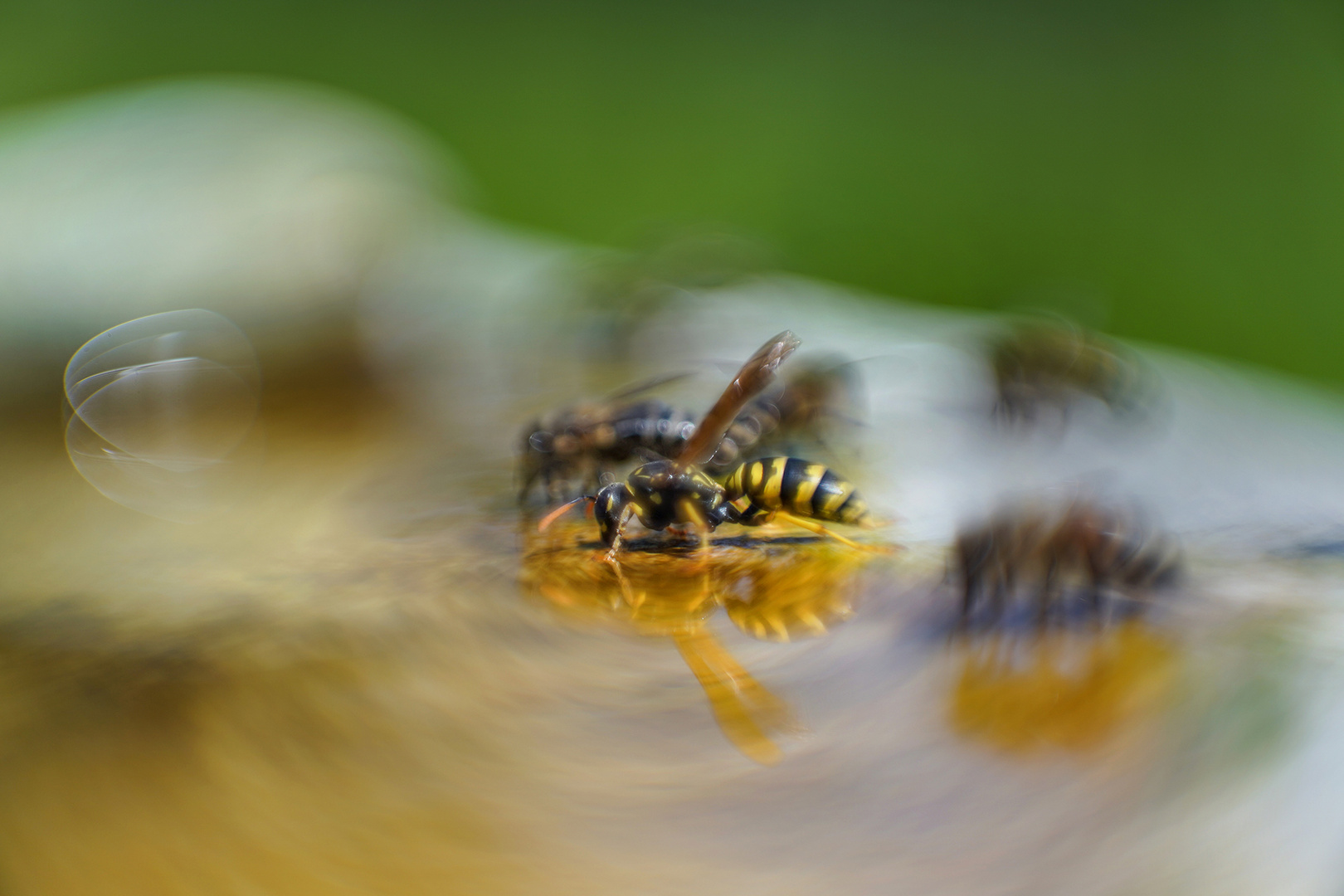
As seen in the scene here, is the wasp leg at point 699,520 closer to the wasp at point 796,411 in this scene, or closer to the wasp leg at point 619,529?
the wasp leg at point 619,529

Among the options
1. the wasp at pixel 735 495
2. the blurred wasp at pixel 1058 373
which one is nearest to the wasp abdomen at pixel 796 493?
the wasp at pixel 735 495

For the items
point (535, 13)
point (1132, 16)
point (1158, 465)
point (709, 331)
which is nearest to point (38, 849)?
point (1158, 465)

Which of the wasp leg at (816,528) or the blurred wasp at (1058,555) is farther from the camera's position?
the wasp leg at (816,528)

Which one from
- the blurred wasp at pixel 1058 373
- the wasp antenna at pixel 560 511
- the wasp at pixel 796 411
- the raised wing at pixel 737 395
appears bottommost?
the wasp antenna at pixel 560 511

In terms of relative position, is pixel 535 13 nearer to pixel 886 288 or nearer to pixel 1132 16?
pixel 886 288

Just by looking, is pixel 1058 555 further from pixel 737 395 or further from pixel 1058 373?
pixel 1058 373

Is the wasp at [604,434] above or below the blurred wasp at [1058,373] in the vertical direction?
below

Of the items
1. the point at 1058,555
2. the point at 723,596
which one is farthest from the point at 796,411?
the point at 723,596
